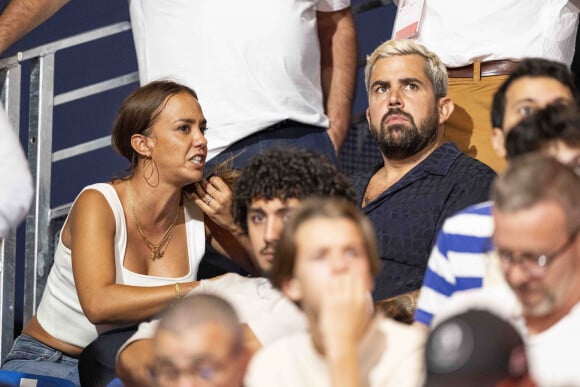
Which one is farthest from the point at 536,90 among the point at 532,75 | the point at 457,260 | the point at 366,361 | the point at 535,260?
the point at 366,361

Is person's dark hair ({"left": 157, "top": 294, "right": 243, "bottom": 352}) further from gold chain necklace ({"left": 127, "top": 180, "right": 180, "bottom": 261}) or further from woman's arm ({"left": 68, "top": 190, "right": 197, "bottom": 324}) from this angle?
gold chain necklace ({"left": 127, "top": 180, "right": 180, "bottom": 261})

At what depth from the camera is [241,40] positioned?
3.64m

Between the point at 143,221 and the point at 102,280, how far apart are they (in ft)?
0.95

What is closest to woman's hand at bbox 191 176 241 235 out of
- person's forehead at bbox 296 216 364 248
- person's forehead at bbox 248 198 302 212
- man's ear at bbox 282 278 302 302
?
person's forehead at bbox 248 198 302 212

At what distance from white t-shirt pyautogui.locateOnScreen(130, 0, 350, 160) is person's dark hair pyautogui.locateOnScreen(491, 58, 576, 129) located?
3.77 ft

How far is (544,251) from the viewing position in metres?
1.97

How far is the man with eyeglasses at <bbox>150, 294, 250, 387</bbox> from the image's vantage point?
6.39 feet

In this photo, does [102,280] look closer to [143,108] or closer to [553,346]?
[143,108]

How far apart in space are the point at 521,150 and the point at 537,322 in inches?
14.9

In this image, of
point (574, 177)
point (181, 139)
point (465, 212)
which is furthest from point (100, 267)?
point (574, 177)

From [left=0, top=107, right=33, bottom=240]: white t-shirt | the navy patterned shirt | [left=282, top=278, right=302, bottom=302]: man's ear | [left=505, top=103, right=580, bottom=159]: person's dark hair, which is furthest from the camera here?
the navy patterned shirt

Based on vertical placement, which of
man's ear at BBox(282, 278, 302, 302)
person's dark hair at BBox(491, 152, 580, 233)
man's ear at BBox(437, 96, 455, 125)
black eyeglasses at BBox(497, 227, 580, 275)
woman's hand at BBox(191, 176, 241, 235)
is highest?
person's dark hair at BBox(491, 152, 580, 233)

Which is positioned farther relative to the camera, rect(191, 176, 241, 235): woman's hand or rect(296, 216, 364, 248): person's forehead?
rect(191, 176, 241, 235): woman's hand

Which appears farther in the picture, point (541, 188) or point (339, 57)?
point (339, 57)
